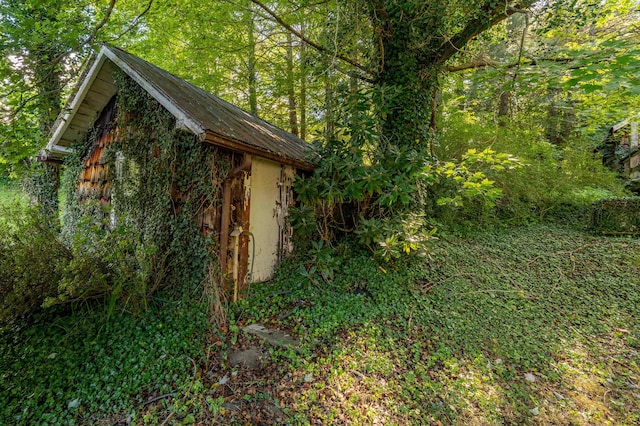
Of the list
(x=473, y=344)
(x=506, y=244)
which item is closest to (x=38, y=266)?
(x=473, y=344)

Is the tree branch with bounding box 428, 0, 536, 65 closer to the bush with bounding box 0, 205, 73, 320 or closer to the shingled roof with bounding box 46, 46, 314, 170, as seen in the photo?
the shingled roof with bounding box 46, 46, 314, 170

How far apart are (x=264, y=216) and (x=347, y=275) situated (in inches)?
67.8

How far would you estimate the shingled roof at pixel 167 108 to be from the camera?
12.0ft

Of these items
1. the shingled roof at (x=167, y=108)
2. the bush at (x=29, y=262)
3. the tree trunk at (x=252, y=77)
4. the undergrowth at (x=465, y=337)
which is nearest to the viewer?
the undergrowth at (x=465, y=337)

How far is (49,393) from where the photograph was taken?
2.78 meters

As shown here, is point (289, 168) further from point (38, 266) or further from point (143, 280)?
point (38, 266)

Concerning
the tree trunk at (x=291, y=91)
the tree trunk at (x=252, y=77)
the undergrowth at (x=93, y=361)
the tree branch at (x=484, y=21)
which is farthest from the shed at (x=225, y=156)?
the tree trunk at (x=252, y=77)

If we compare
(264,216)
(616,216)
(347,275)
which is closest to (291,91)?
(264,216)

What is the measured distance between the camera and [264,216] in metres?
4.86

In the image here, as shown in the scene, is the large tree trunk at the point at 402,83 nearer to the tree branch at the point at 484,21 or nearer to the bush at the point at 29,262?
the tree branch at the point at 484,21

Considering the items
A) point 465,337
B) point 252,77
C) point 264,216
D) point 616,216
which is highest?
point 252,77

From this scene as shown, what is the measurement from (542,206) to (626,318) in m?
4.64

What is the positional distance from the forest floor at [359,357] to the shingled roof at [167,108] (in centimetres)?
222

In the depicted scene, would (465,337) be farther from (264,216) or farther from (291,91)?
(291,91)
